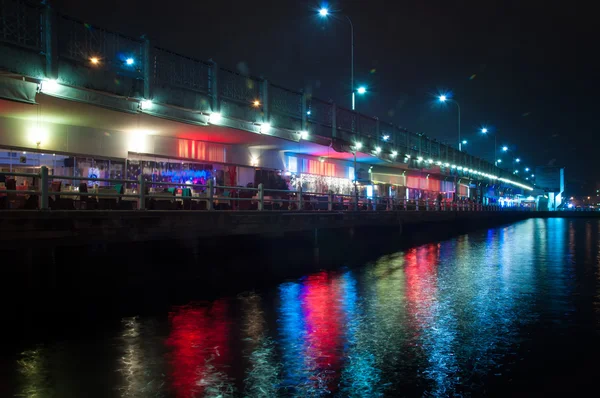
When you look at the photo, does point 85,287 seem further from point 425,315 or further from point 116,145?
point 116,145

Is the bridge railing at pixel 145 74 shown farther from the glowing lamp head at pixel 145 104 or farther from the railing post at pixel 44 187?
the railing post at pixel 44 187

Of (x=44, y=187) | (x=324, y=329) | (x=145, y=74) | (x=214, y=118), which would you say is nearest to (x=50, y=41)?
(x=145, y=74)

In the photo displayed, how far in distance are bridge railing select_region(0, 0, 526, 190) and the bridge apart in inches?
1.5

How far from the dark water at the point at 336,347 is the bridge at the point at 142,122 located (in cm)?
453

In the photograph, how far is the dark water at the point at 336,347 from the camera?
621 cm

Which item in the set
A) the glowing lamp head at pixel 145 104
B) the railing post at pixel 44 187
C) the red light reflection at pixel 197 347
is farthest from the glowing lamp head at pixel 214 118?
the red light reflection at pixel 197 347

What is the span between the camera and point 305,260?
67.4ft

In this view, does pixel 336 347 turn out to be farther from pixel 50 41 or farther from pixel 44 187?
pixel 50 41

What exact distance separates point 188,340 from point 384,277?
8.19m

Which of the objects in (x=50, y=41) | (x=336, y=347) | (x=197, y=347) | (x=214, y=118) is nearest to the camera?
(x=336, y=347)

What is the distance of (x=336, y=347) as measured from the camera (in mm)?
7875

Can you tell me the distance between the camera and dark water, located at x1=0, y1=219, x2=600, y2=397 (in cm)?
621

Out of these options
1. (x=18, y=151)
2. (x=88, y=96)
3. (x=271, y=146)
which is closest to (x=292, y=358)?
(x=88, y=96)

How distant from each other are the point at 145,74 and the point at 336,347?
45.9ft
